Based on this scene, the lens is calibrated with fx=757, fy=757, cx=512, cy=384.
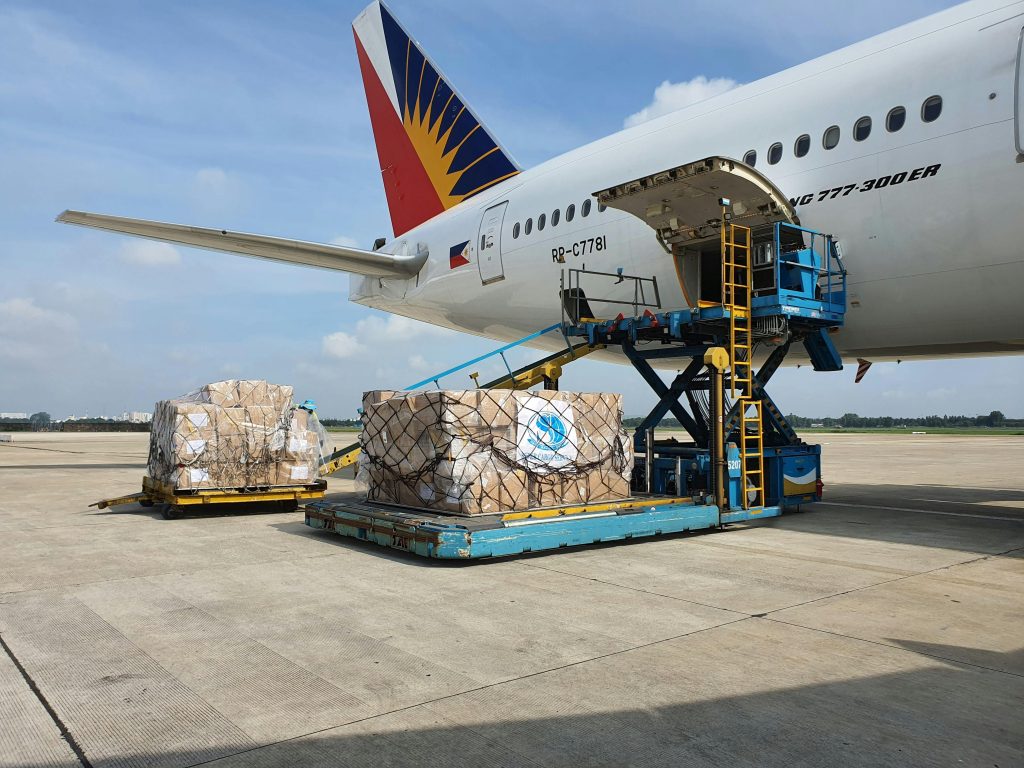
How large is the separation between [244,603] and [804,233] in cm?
775

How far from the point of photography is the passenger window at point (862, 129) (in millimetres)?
8759

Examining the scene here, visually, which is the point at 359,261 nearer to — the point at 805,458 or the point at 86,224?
the point at 86,224

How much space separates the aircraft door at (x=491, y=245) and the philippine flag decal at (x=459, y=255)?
0.41 metres

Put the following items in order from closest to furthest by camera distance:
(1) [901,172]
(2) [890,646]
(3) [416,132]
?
(2) [890,646], (1) [901,172], (3) [416,132]

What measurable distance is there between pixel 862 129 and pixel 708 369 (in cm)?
337

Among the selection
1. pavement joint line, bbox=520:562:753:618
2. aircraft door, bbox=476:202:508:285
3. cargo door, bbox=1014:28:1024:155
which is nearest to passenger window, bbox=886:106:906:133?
cargo door, bbox=1014:28:1024:155

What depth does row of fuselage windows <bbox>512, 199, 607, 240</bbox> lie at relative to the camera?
12625 mm

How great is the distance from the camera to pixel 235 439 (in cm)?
1079

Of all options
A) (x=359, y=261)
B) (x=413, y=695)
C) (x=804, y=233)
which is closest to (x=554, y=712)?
(x=413, y=695)

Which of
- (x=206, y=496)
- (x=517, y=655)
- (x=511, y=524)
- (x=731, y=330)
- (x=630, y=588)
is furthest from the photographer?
(x=206, y=496)

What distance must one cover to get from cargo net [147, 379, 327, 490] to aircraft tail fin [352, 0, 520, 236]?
27.4ft

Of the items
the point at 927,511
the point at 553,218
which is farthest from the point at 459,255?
the point at 927,511

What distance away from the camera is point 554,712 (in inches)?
134

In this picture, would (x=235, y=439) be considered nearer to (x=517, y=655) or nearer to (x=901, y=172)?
(x=517, y=655)
